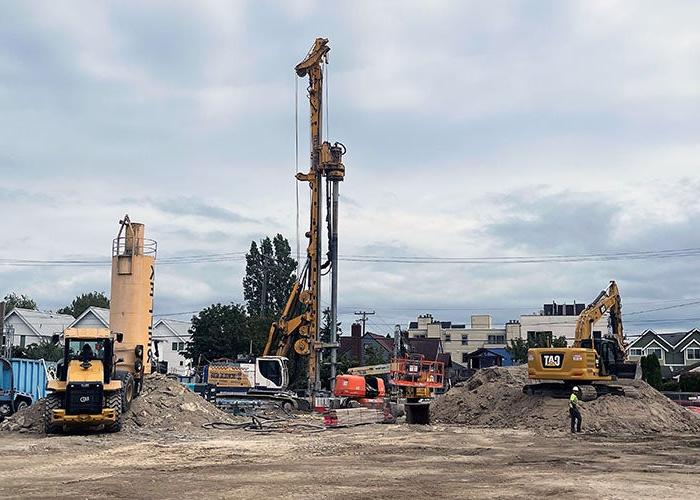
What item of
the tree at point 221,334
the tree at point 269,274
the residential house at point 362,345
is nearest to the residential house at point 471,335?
the residential house at point 362,345

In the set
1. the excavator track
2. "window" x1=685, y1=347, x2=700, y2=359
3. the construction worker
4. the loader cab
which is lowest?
the construction worker

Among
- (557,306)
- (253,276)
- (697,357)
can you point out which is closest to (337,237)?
(253,276)

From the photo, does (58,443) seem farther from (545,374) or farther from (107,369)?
(545,374)

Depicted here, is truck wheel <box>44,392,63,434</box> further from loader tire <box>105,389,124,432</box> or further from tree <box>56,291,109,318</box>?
tree <box>56,291,109,318</box>

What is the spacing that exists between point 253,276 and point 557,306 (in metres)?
57.7

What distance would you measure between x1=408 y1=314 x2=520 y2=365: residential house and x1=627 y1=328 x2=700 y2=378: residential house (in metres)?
28.9

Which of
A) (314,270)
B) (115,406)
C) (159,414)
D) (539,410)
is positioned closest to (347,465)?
(115,406)

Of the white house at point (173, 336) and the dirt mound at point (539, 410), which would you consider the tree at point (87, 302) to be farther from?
the dirt mound at point (539, 410)

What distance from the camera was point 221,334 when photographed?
240 feet

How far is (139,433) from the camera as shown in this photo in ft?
93.9

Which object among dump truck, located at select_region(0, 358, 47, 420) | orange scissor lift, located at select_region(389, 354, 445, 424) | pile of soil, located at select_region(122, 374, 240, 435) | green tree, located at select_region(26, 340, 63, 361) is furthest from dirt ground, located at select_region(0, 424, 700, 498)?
green tree, located at select_region(26, 340, 63, 361)

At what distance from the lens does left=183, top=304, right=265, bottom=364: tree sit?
72438 millimetres

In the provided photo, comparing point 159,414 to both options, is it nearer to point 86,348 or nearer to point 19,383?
point 86,348

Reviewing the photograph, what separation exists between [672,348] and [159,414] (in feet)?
264
